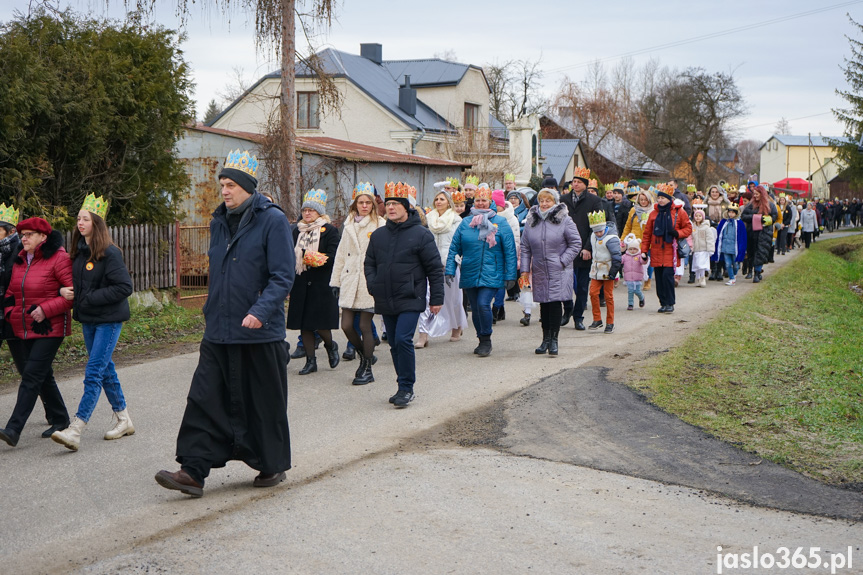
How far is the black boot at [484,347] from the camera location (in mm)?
11062

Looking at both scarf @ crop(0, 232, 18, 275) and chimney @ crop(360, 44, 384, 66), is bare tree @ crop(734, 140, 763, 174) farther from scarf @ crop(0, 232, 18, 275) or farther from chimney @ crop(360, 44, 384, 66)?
scarf @ crop(0, 232, 18, 275)

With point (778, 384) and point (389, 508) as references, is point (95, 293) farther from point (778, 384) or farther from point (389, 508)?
point (778, 384)

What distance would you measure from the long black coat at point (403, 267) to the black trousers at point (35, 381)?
292 cm

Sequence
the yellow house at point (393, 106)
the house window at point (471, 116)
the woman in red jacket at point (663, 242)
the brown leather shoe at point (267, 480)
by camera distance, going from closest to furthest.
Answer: the brown leather shoe at point (267, 480) < the woman in red jacket at point (663, 242) < the yellow house at point (393, 106) < the house window at point (471, 116)

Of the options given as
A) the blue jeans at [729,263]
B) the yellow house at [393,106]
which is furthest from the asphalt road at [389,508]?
the yellow house at [393,106]

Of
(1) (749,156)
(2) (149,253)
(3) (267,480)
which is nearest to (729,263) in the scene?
(2) (149,253)

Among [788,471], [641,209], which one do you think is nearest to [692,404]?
[788,471]

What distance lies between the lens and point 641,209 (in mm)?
16578

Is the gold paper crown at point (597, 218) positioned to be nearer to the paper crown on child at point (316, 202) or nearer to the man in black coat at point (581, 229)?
the man in black coat at point (581, 229)

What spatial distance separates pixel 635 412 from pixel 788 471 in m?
1.84

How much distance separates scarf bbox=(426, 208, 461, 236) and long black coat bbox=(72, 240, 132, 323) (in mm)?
6130

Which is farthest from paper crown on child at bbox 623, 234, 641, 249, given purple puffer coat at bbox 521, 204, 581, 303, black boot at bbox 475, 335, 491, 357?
black boot at bbox 475, 335, 491, 357

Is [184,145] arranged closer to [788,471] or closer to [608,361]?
[608,361]

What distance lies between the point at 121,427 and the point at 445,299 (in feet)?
18.9
